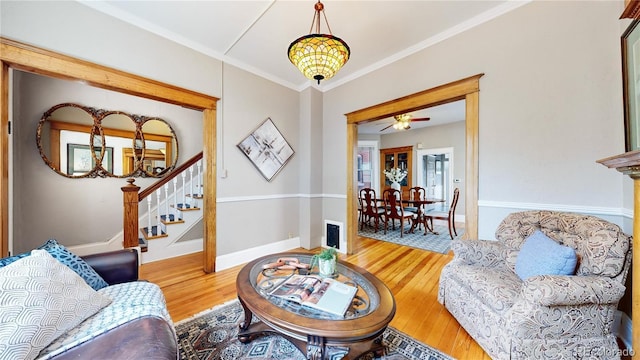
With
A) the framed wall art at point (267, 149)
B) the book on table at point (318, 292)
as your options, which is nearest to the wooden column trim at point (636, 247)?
the book on table at point (318, 292)

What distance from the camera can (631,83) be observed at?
153cm

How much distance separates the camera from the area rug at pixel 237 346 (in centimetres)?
143

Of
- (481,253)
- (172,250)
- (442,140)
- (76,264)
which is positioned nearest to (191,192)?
(172,250)

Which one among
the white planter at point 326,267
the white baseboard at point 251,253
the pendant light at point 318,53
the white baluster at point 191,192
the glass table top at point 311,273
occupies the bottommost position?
the white baseboard at point 251,253

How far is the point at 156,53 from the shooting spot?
240 centimetres

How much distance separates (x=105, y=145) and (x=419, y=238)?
5565mm

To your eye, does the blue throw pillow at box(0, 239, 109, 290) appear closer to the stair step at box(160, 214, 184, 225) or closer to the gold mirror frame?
the stair step at box(160, 214, 184, 225)

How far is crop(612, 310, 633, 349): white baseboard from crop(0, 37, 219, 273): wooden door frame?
369cm

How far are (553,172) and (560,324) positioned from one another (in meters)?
1.33

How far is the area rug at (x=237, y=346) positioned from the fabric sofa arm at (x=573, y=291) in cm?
68

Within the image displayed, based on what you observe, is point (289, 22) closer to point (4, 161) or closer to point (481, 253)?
point (4, 161)

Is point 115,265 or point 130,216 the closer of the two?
point 115,265

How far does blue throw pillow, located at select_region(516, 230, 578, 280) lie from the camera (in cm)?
132

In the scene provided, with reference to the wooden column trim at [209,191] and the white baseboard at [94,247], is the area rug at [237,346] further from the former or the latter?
the white baseboard at [94,247]
